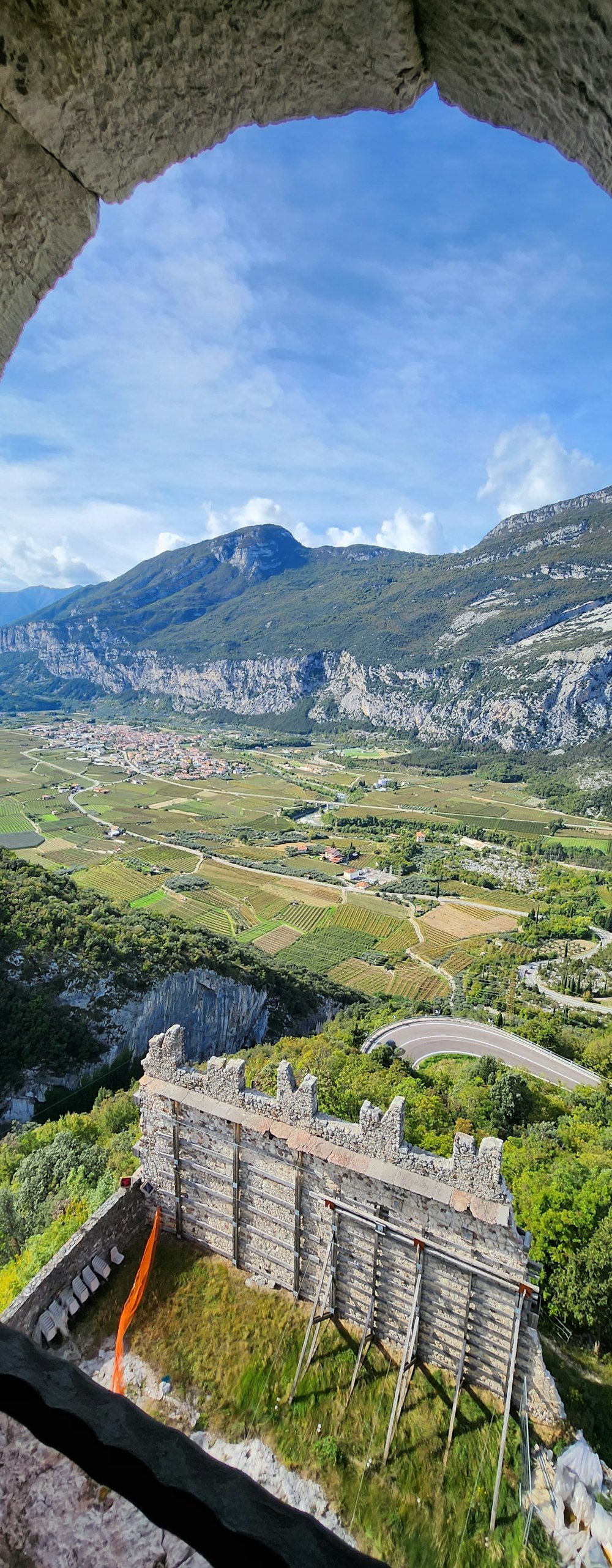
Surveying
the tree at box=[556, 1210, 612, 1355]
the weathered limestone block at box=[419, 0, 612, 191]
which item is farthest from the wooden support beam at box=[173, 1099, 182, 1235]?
the weathered limestone block at box=[419, 0, 612, 191]

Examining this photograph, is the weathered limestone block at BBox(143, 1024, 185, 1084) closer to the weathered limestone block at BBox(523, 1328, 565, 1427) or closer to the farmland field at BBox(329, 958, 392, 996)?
the weathered limestone block at BBox(523, 1328, 565, 1427)

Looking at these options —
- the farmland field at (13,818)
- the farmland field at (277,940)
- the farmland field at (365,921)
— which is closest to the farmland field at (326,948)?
the farmland field at (277,940)

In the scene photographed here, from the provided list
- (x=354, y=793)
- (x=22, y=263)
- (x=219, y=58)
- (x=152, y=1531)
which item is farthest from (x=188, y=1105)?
(x=354, y=793)

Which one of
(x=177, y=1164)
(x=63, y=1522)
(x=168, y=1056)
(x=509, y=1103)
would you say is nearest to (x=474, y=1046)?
(x=509, y=1103)

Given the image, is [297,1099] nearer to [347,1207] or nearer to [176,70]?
[347,1207]

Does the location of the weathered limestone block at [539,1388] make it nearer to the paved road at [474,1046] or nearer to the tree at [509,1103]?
the tree at [509,1103]

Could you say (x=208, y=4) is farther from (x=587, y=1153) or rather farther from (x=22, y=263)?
(x=587, y=1153)
